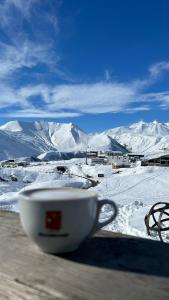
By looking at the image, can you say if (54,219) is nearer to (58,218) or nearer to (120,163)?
(58,218)

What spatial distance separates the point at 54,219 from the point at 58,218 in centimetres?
1

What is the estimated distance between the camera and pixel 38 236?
1.08m

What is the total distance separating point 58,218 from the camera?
1.04 meters

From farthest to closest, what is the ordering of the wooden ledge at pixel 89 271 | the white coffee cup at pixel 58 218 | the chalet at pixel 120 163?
the chalet at pixel 120 163, the white coffee cup at pixel 58 218, the wooden ledge at pixel 89 271

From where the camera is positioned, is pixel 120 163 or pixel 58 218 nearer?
pixel 58 218

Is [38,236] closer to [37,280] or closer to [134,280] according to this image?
[37,280]

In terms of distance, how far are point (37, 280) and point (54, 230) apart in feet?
0.48

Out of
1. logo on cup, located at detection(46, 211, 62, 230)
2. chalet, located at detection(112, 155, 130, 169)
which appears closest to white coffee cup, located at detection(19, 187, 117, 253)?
logo on cup, located at detection(46, 211, 62, 230)

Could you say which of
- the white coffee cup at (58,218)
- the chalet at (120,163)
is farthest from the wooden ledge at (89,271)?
the chalet at (120,163)

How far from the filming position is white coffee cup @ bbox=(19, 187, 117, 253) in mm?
1041

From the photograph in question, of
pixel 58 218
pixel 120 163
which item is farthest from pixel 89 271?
pixel 120 163

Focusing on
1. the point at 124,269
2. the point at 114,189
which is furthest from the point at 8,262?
the point at 114,189

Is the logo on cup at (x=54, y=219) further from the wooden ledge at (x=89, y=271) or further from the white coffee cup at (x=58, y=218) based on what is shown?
the wooden ledge at (x=89, y=271)

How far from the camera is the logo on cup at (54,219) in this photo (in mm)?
1041
